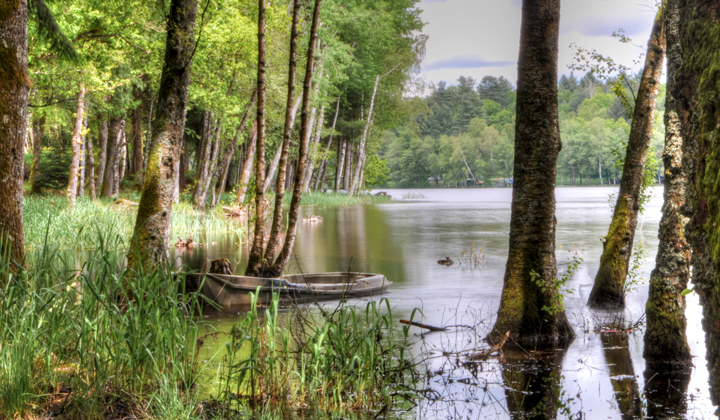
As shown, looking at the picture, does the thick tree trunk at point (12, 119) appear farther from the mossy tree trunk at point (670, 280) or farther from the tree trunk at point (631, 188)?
the tree trunk at point (631, 188)

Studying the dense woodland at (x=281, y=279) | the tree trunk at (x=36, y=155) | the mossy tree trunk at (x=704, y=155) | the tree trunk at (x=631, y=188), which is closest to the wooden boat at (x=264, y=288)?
the dense woodland at (x=281, y=279)

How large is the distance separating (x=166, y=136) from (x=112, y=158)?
1909 cm

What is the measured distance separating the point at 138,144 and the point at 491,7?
14644cm

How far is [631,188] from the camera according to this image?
26.7 feet

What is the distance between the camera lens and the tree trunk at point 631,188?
7.66m

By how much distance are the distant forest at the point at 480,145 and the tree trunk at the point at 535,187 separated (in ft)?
228

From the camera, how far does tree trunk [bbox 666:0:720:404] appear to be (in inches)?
64.8

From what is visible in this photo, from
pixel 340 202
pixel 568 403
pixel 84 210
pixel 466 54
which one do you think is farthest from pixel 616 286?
pixel 466 54

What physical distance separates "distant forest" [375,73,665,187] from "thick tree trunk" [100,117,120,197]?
2056 inches

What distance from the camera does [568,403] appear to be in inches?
207

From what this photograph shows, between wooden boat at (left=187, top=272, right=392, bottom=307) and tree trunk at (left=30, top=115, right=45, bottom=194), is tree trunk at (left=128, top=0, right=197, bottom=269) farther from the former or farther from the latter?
tree trunk at (left=30, top=115, right=45, bottom=194)

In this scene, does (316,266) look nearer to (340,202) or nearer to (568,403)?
(568,403)

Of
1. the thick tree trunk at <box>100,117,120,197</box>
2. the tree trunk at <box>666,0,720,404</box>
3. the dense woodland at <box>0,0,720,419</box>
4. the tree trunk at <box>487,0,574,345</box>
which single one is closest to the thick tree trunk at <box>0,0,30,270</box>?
the dense woodland at <box>0,0,720,419</box>

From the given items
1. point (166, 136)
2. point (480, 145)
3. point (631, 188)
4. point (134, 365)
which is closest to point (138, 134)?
point (166, 136)
